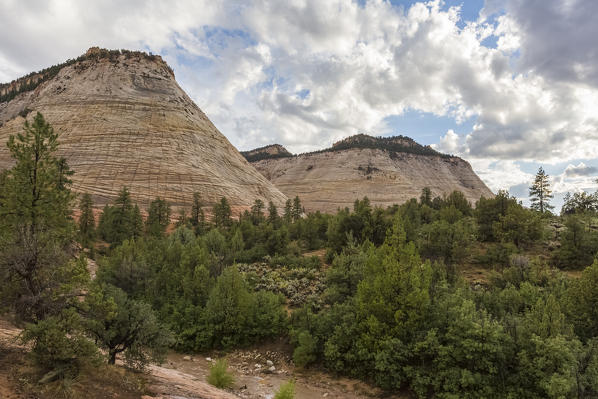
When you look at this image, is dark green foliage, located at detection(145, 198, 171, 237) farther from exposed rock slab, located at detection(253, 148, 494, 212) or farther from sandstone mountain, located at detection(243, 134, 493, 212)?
sandstone mountain, located at detection(243, 134, 493, 212)

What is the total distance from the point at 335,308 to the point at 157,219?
36205 mm

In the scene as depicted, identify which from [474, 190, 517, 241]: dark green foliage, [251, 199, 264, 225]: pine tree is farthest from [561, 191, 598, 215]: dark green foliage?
[251, 199, 264, 225]: pine tree

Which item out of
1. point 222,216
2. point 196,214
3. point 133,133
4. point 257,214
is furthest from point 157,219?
point 133,133

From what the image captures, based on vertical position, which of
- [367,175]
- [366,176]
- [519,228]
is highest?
[367,175]

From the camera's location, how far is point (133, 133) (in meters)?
68.0

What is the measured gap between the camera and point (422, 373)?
14500 millimetres

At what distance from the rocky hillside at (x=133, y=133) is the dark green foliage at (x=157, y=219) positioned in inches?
298

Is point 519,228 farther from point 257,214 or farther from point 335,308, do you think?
point 257,214

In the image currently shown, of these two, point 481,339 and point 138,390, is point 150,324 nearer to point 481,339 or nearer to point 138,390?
point 138,390

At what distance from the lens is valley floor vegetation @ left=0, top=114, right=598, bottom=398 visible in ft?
31.8

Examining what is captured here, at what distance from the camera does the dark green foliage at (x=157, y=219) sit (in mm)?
43600

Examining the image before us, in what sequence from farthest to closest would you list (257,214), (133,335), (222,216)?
(257,214)
(222,216)
(133,335)

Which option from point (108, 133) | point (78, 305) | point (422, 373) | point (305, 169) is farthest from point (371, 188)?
point (78, 305)

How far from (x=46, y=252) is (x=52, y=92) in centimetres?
8711
